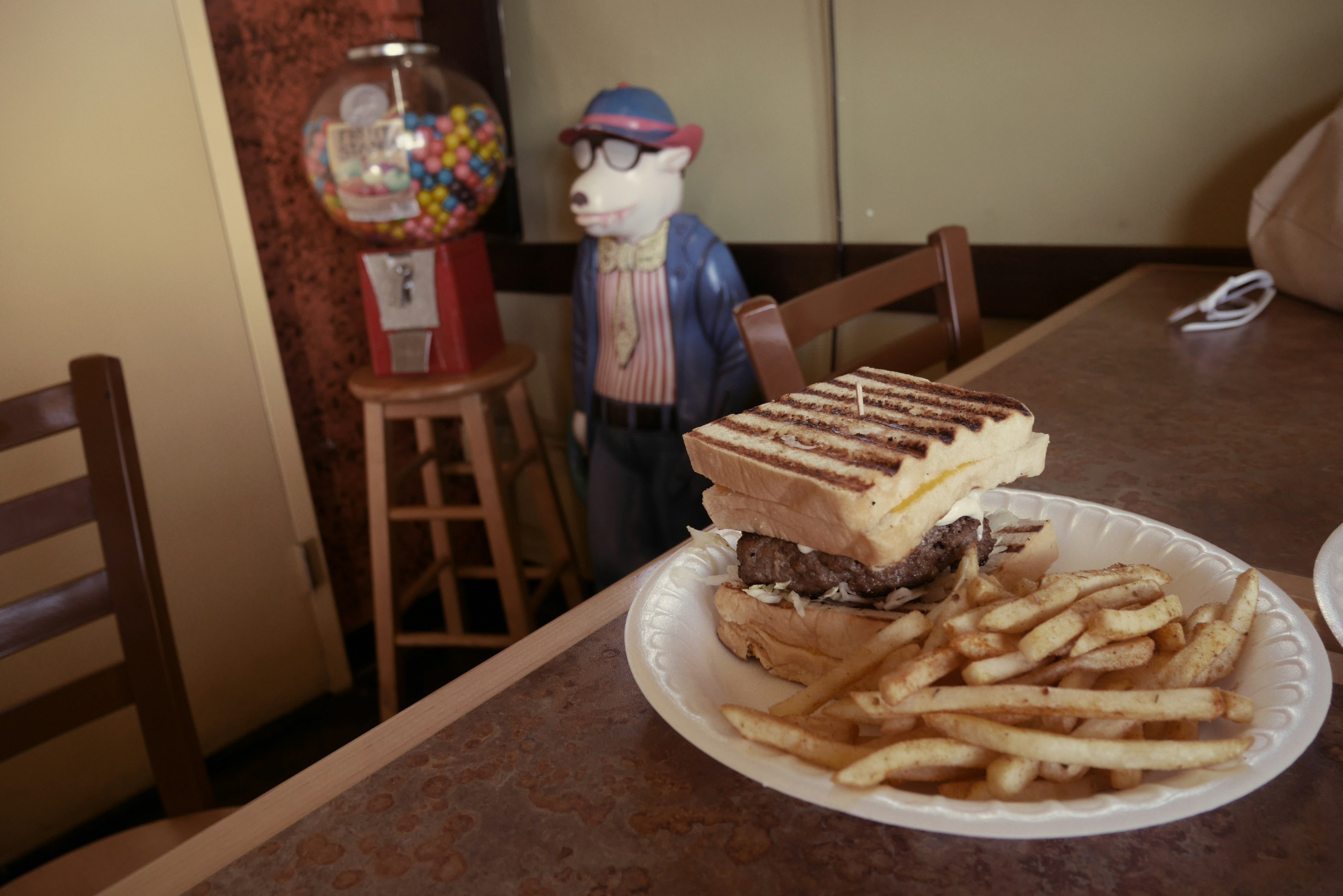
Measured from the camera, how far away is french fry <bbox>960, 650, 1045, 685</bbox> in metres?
0.53

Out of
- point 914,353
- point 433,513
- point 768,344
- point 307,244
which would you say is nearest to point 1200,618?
point 768,344

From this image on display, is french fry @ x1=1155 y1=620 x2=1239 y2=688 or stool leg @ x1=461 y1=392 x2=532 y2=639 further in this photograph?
stool leg @ x1=461 y1=392 x2=532 y2=639

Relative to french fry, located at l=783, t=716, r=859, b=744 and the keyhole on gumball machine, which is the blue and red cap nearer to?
the keyhole on gumball machine

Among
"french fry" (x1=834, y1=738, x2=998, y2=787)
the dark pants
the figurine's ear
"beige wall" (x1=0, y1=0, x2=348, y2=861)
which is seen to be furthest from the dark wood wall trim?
"french fry" (x1=834, y1=738, x2=998, y2=787)

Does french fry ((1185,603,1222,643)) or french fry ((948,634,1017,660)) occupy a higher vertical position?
french fry ((948,634,1017,660))

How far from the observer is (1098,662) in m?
0.56

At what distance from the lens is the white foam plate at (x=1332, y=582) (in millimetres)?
594

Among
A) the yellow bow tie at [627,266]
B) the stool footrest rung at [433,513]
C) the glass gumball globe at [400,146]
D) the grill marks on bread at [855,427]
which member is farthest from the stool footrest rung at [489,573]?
the grill marks on bread at [855,427]

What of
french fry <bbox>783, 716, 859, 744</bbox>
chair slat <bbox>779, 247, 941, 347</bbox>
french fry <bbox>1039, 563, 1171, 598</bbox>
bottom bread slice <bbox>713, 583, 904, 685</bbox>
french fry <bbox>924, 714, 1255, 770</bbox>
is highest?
chair slat <bbox>779, 247, 941, 347</bbox>

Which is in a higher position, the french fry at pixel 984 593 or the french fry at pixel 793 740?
the french fry at pixel 984 593

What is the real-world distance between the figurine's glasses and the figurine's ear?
26 mm

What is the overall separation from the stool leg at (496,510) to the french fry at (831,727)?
1.76 m

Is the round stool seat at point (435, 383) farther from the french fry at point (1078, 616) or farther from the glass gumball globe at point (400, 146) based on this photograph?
the french fry at point (1078, 616)

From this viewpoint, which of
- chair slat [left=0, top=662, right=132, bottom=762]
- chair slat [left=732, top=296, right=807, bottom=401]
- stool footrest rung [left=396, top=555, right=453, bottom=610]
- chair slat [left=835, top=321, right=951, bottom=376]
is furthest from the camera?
stool footrest rung [left=396, top=555, right=453, bottom=610]
